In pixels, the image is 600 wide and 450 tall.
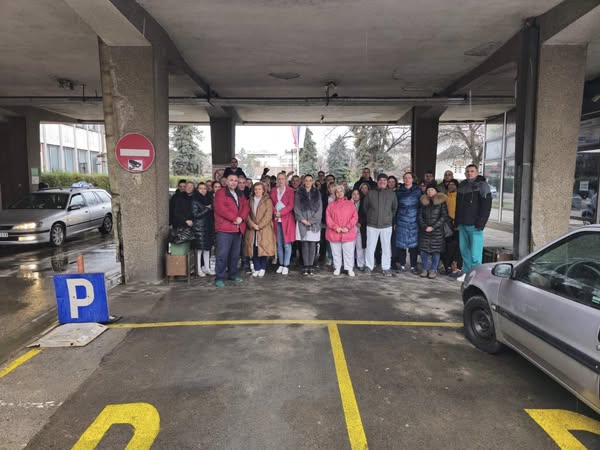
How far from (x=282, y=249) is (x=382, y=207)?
2.12m

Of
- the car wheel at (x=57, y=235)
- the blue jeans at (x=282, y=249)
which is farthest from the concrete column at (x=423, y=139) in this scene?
the car wheel at (x=57, y=235)

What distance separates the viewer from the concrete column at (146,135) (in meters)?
6.82

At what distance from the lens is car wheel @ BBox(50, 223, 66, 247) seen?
1091 centimetres

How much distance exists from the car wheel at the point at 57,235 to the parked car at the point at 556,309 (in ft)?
35.6

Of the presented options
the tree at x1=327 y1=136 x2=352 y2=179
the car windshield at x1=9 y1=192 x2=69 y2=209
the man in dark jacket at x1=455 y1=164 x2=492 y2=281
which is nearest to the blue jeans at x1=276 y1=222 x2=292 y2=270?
the man in dark jacket at x1=455 y1=164 x2=492 y2=281

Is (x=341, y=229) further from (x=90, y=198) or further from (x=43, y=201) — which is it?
(x=90, y=198)

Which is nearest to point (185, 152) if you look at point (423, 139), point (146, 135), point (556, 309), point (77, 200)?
point (77, 200)

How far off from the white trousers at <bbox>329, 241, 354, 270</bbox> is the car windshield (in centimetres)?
851

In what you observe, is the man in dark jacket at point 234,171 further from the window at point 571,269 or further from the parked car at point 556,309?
the window at point 571,269

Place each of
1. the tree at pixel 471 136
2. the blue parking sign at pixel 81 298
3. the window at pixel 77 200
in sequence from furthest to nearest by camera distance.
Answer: the tree at pixel 471 136 → the window at pixel 77 200 → the blue parking sign at pixel 81 298

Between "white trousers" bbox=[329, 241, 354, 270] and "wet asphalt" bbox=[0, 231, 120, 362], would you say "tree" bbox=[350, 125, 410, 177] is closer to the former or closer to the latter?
"wet asphalt" bbox=[0, 231, 120, 362]

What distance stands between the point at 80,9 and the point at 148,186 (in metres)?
2.78

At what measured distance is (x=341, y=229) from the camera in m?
7.61

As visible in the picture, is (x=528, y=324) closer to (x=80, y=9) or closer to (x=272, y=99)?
(x=80, y=9)
